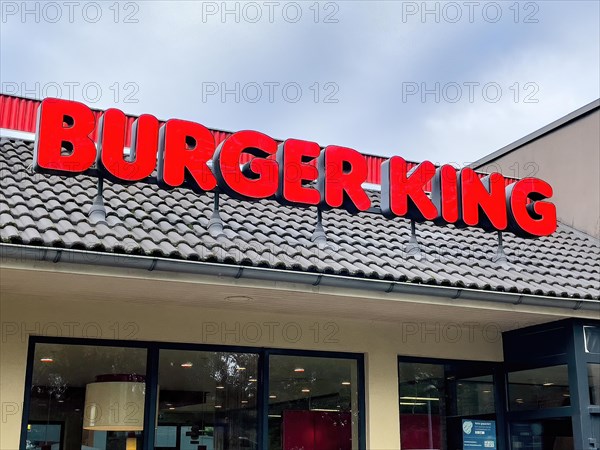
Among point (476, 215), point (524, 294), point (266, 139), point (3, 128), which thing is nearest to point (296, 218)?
point (266, 139)

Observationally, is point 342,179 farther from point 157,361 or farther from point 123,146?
point 157,361

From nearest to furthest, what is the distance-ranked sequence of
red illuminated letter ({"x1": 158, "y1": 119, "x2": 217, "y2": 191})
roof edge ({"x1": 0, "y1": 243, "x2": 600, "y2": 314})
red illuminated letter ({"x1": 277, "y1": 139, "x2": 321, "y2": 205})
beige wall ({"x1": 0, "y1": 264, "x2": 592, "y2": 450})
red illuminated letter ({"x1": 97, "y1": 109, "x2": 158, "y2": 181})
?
roof edge ({"x1": 0, "y1": 243, "x2": 600, "y2": 314}) → beige wall ({"x1": 0, "y1": 264, "x2": 592, "y2": 450}) → red illuminated letter ({"x1": 97, "y1": 109, "x2": 158, "y2": 181}) → red illuminated letter ({"x1": 158, "y1": 119, "x2": 217, "y2": 191}) → red illuminated letter ({"x1": 277, "y1": 139, "x2": 321, "y2": 205})

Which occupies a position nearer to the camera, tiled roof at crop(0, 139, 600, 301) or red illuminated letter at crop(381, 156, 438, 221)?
tiled roof at crop(0, 139, 600, 301)

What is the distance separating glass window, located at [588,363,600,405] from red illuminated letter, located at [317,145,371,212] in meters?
3.23

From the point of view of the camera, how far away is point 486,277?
30.7 feet

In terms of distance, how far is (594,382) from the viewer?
376 inches

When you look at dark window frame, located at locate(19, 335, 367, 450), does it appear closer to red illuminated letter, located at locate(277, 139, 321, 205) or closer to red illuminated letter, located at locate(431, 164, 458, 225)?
red illuminated letter, located at locate(277, 139, 321, 205)

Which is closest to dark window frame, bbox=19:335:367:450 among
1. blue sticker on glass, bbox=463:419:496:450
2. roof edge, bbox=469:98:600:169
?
blue sticker on glass, bbox=463:419:496:450

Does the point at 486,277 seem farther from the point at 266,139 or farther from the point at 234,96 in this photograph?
the point at 234,96

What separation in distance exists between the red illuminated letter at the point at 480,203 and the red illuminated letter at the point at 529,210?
15 cm

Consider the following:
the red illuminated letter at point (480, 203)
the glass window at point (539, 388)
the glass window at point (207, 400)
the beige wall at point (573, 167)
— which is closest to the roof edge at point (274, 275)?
the glass window at point (539, 388)

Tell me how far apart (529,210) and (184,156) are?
187 inches

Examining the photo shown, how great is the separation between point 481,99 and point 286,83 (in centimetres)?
301

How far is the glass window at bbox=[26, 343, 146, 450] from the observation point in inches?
341
